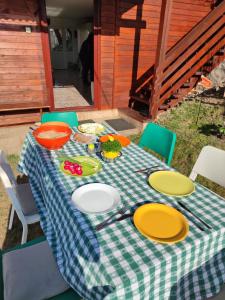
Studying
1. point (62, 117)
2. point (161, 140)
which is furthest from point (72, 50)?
point (161, 140)

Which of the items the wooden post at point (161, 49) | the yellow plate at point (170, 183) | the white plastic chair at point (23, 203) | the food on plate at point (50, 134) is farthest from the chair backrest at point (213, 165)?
the wooden post at point (161, 49)

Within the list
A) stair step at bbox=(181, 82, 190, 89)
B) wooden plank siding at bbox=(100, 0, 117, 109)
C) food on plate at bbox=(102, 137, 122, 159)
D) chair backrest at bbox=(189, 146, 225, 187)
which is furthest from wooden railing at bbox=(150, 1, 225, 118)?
food on plate at bbox=(102, 137, 122, 159)

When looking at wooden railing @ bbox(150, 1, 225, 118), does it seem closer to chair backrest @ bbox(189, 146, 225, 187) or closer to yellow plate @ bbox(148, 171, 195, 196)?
chair backrest @ bbox(189, 146, 225, 187)

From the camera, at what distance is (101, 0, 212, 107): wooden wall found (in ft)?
16.4

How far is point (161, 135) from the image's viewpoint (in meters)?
2.39

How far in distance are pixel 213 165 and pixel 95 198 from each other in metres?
1.11

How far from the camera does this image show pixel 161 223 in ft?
3.89

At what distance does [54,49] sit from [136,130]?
416 inches

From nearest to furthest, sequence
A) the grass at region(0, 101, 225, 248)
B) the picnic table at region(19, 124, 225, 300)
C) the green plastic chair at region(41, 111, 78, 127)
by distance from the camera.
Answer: the picnic table at region(19, 124, 225, 300)
the grass at region(0, 101, 225, 248)
the green plastic chair at region(41, 111, 78, 127)

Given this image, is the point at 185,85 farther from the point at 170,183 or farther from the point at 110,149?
the point at 170,183

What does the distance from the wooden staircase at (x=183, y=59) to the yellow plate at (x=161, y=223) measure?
3653 millimetres

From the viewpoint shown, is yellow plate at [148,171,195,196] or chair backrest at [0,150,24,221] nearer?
yellow plate at [148,171,195,196]

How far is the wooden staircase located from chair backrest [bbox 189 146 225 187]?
9.33ft

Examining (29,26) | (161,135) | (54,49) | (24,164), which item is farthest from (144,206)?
(54,49)
